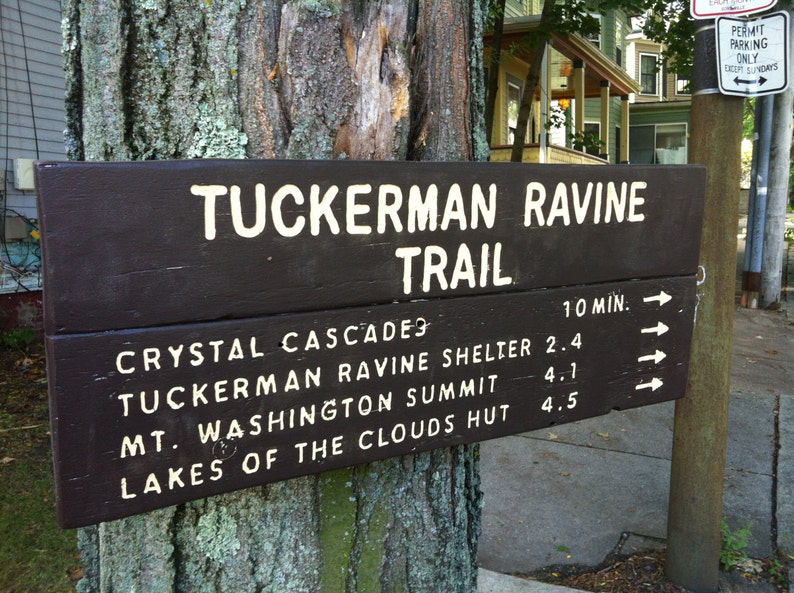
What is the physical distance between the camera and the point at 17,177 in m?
7.05

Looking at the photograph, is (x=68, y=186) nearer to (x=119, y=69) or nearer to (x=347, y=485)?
(x=119, y=69)

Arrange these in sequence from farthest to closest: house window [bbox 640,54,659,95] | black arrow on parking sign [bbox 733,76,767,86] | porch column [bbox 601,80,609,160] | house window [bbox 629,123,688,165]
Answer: house window [bbox 640,54,659,95] < house window [bbox 629,123,688,165] < porch column [bbox 601,80,609,160] < black arrow on parking sign [bbox 733,76,767,86]

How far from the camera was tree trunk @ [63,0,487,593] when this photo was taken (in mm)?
1287

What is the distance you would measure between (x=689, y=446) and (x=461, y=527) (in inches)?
77.5

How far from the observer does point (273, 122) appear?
1.33 meters

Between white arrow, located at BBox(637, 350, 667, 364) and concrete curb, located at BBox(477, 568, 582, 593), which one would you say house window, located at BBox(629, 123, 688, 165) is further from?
white arrow, located at BBox(637, 350, 667, 364)

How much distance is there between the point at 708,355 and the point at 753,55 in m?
1.25

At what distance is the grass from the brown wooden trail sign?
8.21 feet

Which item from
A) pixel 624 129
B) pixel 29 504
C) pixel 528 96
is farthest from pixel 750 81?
pixel 624 129

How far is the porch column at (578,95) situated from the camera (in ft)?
50.2

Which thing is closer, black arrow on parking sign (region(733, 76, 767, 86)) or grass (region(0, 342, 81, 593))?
black arrow on parking sign (region(733, 76, 767, 86))

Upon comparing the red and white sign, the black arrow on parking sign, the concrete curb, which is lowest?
the concrete curb

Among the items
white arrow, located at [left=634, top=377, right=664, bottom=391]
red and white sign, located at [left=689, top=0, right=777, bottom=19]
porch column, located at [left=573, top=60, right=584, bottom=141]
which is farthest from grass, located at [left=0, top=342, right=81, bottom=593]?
porch column, located at [left=573, top=60, right=584, bottom=141]

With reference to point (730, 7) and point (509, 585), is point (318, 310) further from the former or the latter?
point (730, 7)
